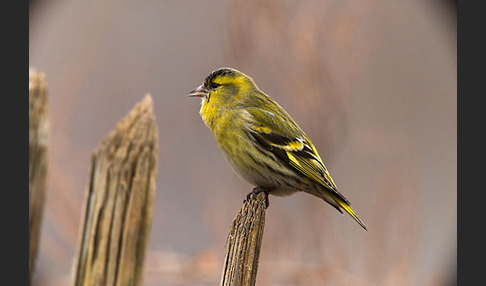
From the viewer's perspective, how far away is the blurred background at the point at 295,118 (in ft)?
19.6

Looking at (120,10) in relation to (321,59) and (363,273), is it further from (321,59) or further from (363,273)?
(363,273)

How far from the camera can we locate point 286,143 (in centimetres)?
464

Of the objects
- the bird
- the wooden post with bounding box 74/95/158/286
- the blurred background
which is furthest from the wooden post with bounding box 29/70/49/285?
the blurred background

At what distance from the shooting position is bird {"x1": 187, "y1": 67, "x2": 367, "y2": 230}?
4543mm

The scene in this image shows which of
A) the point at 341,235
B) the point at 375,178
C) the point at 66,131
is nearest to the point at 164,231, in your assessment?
the point at 66,131

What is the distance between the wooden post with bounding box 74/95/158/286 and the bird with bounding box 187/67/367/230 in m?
1.24

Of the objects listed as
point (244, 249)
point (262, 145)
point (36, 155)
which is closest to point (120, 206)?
point (36, 155)

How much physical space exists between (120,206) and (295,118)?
3031mm

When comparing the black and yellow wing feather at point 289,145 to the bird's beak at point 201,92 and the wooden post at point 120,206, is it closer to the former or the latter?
the bird's beak at point 201,92

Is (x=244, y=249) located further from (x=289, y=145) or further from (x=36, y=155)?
(x=289, y=145)

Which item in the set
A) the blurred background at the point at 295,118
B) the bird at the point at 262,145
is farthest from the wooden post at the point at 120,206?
the blurred background at the point at 295,118

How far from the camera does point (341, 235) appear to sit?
6328 mm

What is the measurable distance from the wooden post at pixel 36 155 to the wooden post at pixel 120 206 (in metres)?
0.30

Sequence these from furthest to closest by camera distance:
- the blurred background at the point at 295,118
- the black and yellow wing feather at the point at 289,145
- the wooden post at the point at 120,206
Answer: the blurred background at the point at 295,118
the black and yellow wing feather at the point at 289,145
the wooden post at the point at 120,206
